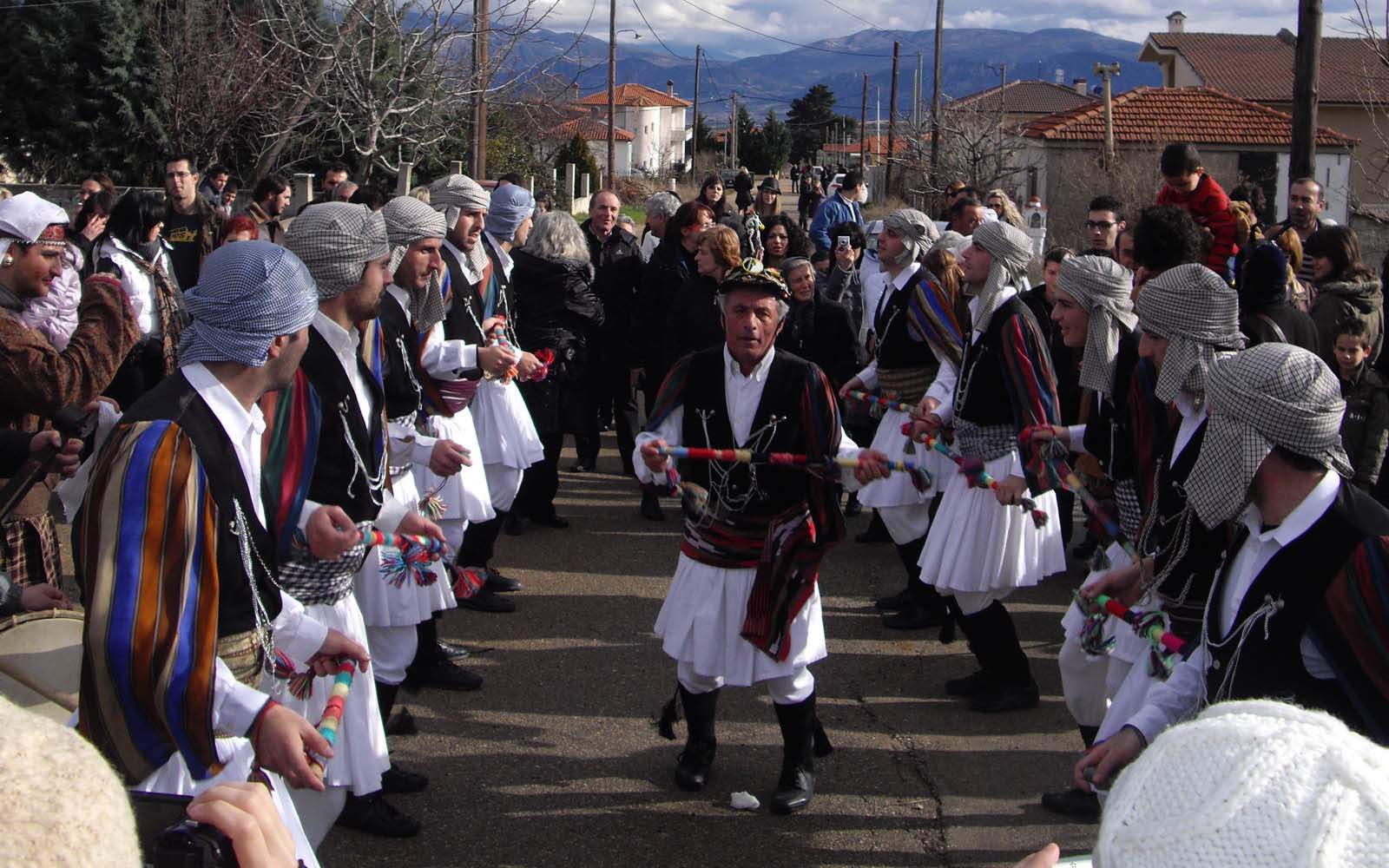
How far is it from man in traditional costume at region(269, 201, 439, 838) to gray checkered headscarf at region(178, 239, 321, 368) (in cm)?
74

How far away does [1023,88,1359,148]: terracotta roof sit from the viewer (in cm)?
3753

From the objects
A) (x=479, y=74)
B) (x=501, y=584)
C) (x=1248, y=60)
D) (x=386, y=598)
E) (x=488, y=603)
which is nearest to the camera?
(x=386, y=598)

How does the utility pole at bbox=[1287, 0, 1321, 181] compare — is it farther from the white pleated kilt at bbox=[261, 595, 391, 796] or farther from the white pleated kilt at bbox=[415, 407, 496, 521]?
the white pleated kilt at bbox=[261, 595, 391, 796]

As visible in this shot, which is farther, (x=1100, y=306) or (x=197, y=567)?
(x=1100, y=306)

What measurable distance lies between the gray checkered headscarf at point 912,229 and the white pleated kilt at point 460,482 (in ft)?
8.98

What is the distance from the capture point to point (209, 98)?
2559cm

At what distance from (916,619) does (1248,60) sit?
2176 inches

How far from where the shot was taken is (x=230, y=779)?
2.97 m

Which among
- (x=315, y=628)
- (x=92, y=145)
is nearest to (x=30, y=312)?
(x=315, y=628)

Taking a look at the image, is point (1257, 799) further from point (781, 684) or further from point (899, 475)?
point (899, 475)

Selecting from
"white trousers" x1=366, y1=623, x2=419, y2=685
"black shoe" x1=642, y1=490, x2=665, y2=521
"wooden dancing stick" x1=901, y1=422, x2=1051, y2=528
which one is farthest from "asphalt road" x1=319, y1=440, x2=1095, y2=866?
"black shoe" x1=642, y1=490, x2=665, y2=521

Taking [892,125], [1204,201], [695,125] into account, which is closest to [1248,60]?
[892,125]

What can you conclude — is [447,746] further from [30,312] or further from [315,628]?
[30,312]

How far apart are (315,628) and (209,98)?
2483 centimetres
